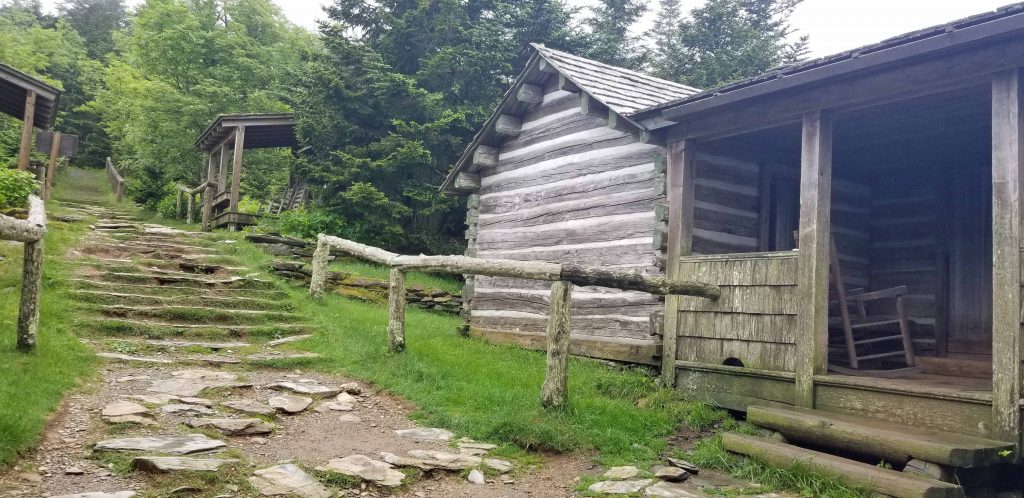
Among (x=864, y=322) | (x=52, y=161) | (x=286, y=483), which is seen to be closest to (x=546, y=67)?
(x=864, y=322)

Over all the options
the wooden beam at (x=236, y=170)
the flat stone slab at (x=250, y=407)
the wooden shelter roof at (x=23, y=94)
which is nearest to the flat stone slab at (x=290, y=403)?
the flat stone slab at (x=250, y=407)

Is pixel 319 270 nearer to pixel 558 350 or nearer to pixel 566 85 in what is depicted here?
pixel 566 85

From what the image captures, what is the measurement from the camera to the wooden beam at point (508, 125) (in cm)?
1123

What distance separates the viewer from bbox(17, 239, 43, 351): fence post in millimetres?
6348

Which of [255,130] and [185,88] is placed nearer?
[255,130]

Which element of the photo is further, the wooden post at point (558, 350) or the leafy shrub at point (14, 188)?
the leafy shrub at point (14, 188)

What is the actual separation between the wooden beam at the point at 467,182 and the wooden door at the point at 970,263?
7.09 m

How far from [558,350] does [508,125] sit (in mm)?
5889

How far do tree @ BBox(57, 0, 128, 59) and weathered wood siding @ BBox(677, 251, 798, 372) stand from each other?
4969cm

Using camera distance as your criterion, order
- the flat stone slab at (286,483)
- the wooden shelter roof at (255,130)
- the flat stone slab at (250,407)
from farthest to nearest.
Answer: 1. the wooden shelter roof at (255,130)
2. the flat stone slab at (250,407)
3. the flat stone slab at (286,483)

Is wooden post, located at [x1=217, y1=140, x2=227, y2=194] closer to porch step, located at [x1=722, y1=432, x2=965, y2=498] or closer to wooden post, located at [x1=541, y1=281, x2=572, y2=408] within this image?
wooden post, located at [x1=541, y1=281, x2=572, y2=408]

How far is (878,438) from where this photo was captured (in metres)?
4.98

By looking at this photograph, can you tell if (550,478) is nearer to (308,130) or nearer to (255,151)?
(308,130)

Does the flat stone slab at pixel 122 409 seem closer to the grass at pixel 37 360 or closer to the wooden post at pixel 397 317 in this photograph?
the grass at pixel 37 360
